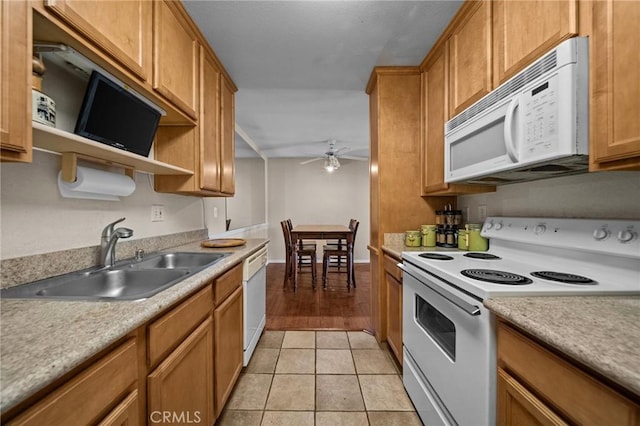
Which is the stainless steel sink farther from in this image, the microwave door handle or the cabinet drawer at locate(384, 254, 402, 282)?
the microwave door handle

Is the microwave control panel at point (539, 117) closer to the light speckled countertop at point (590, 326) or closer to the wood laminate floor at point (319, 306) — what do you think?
the light speckled countertop at point (590, 326)

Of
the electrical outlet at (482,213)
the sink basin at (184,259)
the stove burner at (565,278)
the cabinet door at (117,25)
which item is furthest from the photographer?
the electrical outlet at (482,213)

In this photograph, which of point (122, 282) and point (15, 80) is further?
point (122, 282)

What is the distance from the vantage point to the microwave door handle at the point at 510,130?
110 cm

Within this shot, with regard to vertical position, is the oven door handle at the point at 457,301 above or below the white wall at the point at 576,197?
below

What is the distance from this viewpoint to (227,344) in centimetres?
145

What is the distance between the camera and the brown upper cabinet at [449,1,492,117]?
1.33 metres

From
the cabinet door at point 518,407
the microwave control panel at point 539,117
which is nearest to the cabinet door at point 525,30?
the microwave control panel at point 539,117

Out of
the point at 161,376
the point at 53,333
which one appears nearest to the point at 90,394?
the point at 53,333

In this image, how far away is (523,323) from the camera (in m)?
0.69

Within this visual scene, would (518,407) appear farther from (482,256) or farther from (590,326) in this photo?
(482,256)

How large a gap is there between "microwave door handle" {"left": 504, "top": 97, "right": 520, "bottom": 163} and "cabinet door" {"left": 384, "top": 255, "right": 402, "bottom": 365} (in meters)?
0.98

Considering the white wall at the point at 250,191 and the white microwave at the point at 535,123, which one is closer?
the white microwave at the point at 535,123

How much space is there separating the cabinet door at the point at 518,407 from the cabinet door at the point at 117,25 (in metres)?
1.78
